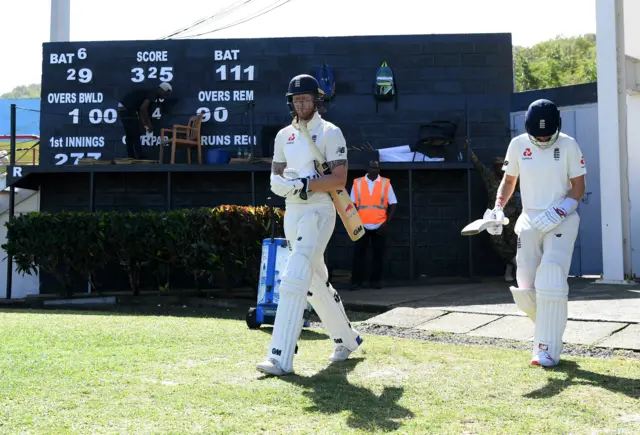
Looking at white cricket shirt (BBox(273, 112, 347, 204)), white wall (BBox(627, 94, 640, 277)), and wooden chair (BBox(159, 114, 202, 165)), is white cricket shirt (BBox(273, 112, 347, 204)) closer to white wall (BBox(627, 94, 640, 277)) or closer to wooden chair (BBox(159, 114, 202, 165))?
white wall (BBox(627, 94, 640, 277))

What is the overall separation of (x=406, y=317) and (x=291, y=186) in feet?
11.6

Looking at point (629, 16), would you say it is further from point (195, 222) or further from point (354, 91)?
point (195, 222)

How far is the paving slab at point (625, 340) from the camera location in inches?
245

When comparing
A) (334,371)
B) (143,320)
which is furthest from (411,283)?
(334,371)

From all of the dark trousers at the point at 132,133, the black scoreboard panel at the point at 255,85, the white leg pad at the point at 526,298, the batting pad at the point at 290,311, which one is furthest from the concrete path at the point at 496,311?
the dark trousers at the point at 132,133

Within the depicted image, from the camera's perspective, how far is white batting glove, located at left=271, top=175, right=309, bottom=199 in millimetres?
5117

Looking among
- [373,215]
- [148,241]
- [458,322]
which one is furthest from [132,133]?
[458,322]

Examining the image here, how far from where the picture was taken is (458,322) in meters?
7.82

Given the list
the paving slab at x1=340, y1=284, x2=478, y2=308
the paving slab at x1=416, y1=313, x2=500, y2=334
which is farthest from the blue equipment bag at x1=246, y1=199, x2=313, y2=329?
the paving slab at x1=340, y1=284, x2=478, y2=308

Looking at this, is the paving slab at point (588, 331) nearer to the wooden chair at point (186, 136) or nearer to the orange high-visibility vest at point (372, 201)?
the orange high-visibility vest at point (372, 201)

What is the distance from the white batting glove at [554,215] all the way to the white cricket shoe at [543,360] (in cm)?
88

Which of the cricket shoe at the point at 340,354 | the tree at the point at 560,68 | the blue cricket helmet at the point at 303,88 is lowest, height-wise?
the cricket shoe at the point at 340,354

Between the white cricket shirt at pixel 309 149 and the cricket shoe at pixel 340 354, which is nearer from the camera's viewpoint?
the white cricket shirt at pixel 309 149

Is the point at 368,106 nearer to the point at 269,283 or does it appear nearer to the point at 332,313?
the point at 269,283
